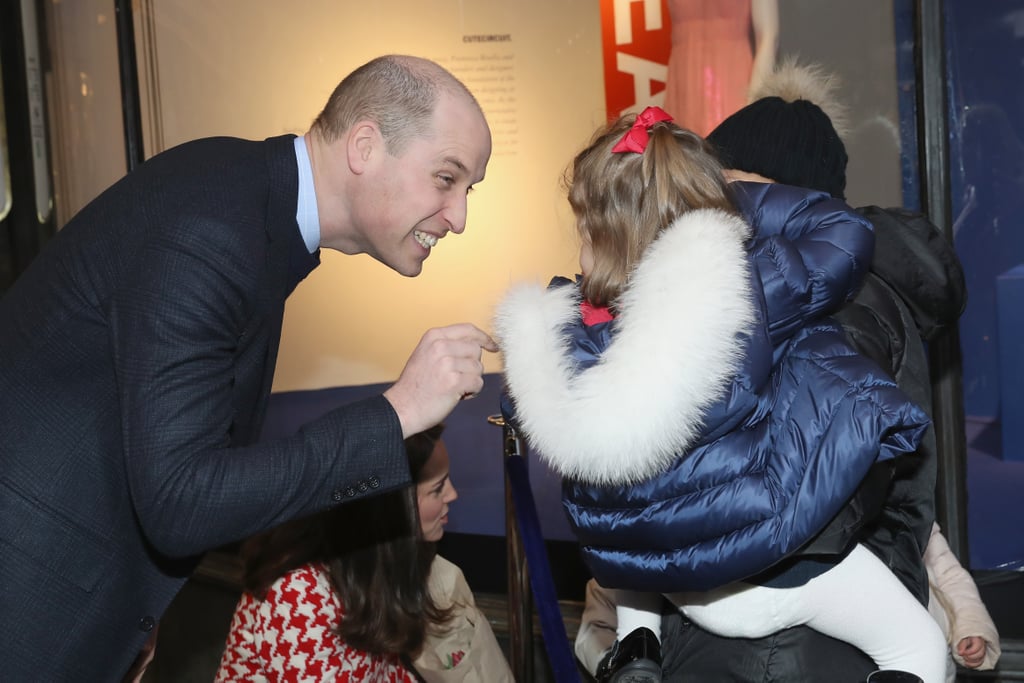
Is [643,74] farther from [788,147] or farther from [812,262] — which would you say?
[812,262]

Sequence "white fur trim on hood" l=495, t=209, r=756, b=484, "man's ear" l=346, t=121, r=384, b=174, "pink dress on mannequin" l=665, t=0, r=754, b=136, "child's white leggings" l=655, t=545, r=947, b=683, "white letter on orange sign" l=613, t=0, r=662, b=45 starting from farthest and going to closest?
"white letter on orange sign" l=613, t=0, r=662, b=45 → "pink dress on mannequin" l=665, t=0, r=754, b=136 → "man's ear" l=346, t=121, r=384, b=174 → "child's white leggings" l=655, t=545, r=947, b=683 → "white fur trim on hood" l=495, t=209, r=756, b=484

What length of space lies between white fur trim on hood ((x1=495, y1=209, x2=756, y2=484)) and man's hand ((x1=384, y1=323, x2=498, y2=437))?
0.12 metres

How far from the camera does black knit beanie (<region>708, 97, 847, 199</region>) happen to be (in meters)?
2.31

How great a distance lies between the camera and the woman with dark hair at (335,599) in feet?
7.73

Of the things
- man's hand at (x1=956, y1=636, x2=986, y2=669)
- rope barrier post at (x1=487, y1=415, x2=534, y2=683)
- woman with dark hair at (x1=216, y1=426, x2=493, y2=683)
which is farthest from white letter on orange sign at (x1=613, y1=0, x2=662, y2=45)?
man's hand at (x1=956, y1=636, x2=986, y2=669)

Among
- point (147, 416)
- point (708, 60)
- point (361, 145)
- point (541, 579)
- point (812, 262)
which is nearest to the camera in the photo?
point (147, 416)

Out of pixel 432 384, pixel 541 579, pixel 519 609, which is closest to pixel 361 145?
pixel 432 384

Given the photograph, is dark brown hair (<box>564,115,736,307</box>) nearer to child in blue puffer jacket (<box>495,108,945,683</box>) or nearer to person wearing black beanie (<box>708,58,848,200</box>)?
child in blue puffer jacket (<box>495,108,945,683</box>)

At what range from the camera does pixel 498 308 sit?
6.05 feet

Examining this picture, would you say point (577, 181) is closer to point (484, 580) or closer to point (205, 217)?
point (205, 217)

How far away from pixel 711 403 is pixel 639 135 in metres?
0.53

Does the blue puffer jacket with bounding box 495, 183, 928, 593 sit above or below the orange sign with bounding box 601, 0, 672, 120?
below

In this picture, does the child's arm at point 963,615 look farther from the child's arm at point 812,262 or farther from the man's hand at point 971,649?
the child's arm at point 812,262

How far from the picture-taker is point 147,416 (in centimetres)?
149
